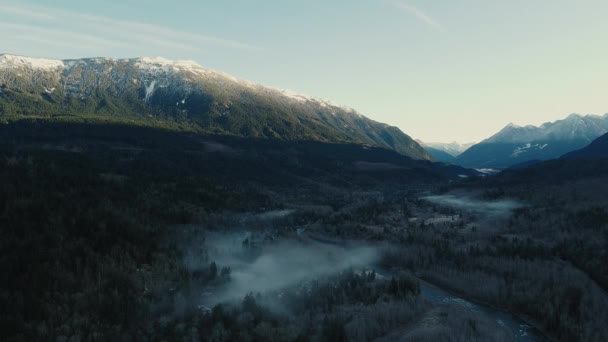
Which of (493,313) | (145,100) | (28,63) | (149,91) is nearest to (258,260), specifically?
(493,313)

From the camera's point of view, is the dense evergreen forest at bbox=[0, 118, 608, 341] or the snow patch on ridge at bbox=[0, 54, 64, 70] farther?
the snow patch on ridge at bbox=[0, 54, 64, 70]

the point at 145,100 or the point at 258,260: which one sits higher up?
the point at 145,100

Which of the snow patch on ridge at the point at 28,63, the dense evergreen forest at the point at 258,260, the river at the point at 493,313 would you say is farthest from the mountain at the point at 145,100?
the river at the point at 493,313

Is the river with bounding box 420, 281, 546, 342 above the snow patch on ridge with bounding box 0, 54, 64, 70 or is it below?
below

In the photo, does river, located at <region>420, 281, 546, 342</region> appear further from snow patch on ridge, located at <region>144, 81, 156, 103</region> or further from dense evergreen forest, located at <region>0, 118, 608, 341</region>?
snow patch on ridge, located at <region>144, 81, 156, 103</region>

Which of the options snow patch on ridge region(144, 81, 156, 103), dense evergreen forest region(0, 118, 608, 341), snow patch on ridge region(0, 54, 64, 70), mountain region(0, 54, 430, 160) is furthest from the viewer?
snow patch on ridge region(0, 54, 64, 70)

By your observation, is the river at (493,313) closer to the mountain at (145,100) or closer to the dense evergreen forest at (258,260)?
the dense evergreen forest at (258,260)

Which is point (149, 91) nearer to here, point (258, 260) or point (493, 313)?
point (258, 260)

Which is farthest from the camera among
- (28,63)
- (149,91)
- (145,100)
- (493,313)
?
(28,63)

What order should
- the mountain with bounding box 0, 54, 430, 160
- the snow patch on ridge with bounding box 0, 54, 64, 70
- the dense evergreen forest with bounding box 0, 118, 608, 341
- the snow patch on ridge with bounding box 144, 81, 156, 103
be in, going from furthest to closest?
the snow patch on ridge with bounding box 0, 54, 64, 70 < the snow patch on ridge with bounding box 144, 81, 156, 103 < the mountain with bounding box 0, 54, 430, 160 < the dense evergreen forest with bounding box 0, 118, 608, 341

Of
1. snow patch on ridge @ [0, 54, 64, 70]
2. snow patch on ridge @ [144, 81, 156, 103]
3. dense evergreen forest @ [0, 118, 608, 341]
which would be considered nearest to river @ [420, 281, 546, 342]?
dense evergreen forest @ [0, 118, 608, 341]

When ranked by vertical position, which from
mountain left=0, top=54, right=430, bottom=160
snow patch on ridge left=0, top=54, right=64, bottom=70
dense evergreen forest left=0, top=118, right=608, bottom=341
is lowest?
dense evergreen forest left=0, top=118, right=608, bottom=341

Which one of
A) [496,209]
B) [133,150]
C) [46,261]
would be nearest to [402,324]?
[46,261]
